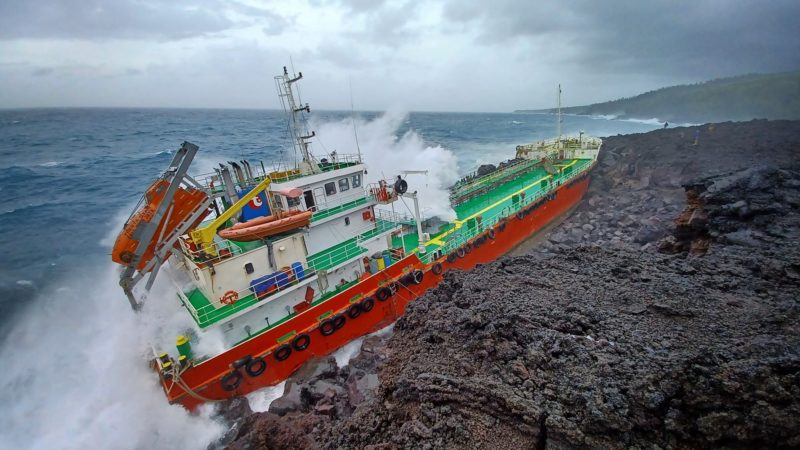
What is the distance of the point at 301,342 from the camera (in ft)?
33.4

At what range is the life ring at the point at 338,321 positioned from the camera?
10.8 metres

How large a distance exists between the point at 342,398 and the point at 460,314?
4.06 m

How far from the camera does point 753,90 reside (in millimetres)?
81938

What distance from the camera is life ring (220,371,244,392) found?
9.13 meters

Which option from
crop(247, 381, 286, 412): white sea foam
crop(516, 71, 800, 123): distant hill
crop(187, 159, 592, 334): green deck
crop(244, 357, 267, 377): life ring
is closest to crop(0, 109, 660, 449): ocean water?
crop(247, 381, 286, 412): white sea foam

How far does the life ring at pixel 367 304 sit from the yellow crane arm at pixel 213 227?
454 cm

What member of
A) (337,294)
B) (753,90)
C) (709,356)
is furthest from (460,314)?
(753,90)

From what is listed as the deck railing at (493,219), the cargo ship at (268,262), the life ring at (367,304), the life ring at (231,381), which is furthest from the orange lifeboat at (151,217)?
the deck railing at (493,219)

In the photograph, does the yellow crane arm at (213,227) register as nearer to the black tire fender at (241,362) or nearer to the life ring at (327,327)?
the black tire fender at (241,362)

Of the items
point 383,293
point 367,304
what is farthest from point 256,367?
point 383,293

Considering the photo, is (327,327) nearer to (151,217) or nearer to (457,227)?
(151,217)

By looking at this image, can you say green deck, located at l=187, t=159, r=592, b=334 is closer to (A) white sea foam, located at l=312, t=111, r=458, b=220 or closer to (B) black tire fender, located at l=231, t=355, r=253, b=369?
(B) black tire fender, located at l=231, t=355, r=253, b=369

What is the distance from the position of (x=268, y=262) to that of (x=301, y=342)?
251 centimetres

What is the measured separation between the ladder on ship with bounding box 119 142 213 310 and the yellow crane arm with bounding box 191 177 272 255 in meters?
0.55
